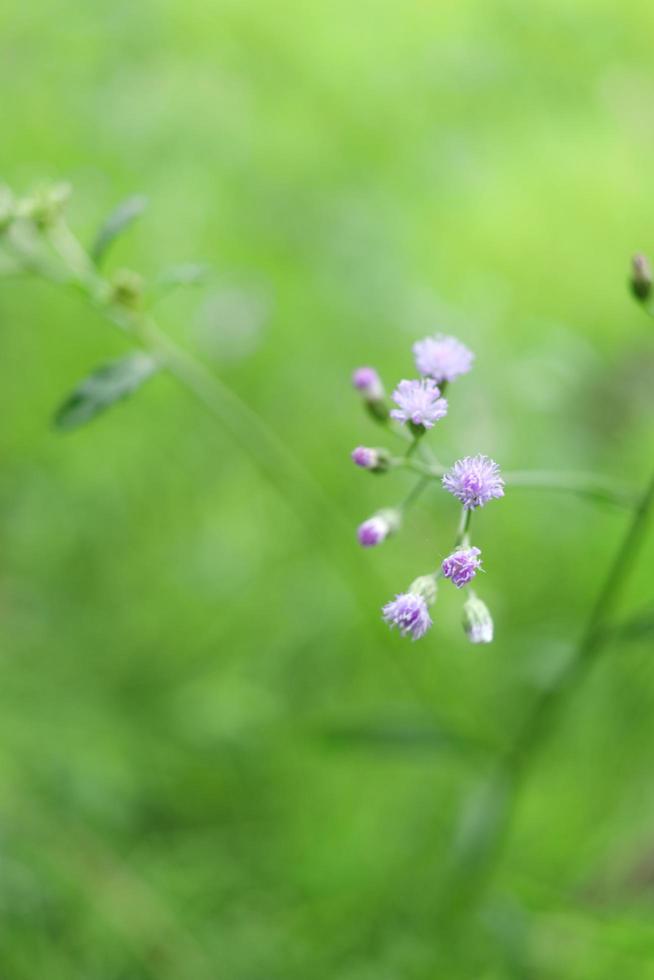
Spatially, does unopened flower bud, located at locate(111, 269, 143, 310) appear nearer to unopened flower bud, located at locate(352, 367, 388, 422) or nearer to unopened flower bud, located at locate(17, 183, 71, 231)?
unopened flower bud, located at locate(17, 183, 71, 231)

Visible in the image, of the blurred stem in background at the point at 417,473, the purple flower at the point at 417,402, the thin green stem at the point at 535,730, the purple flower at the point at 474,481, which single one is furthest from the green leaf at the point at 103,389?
the thin green stem at the point at 535,730

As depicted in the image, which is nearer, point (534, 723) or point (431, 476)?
point (431, 476)

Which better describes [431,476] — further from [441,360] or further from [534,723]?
[534,723]

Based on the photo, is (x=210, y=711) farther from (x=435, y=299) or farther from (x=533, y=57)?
(x=533, y=57)

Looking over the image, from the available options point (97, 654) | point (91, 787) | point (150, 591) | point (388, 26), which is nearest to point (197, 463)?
point (150, 591)

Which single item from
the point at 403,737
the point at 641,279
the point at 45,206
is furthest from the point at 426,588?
the point at 45,206
